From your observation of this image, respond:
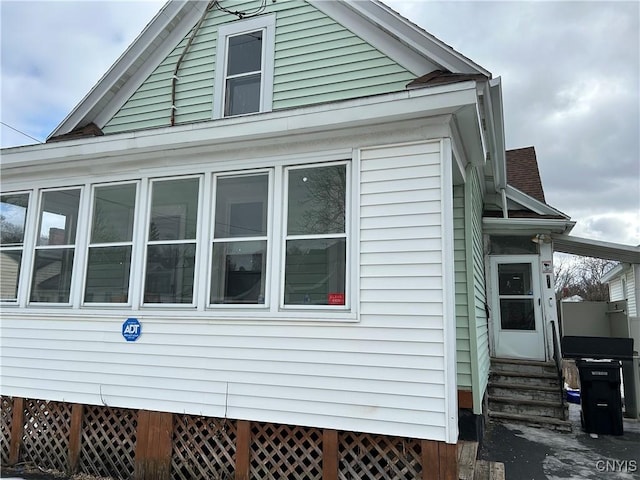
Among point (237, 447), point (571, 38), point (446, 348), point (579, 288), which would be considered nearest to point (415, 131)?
point (446, 348)

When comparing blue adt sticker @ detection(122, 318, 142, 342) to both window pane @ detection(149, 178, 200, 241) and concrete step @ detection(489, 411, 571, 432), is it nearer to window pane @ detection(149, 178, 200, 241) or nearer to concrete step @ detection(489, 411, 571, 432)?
window pane @ detection(149, 178, 200, 241)

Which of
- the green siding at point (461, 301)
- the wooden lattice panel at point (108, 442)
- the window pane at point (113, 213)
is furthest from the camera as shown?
the green siding at point (461, 301)

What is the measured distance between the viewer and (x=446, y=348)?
346 cm

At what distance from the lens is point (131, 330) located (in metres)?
4.55

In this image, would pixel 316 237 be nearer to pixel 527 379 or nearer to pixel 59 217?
pixel 59 217

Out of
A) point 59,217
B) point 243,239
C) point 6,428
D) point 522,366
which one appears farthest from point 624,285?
point 6,428

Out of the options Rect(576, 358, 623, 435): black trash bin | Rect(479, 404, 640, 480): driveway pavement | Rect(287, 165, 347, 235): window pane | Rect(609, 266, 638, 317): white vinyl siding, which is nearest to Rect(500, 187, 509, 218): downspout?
Rect(576, 358, 623, 435): black trash bin

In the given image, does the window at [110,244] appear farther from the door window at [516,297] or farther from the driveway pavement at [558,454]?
the door window at [516,297]

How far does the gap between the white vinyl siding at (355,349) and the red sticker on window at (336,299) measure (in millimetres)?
162

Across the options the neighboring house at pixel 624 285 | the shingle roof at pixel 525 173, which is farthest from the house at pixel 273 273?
the neighboring house at pixel 624 285

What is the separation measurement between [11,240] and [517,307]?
315 inches

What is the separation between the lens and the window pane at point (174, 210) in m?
4.63

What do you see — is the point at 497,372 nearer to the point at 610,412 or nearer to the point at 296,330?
the point at 610,412

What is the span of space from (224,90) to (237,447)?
4.80 metres
